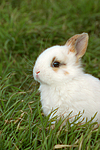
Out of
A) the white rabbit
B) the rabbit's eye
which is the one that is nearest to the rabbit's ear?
the white rabbit

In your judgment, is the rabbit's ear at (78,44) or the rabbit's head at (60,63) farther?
the rabbit's ear at (78,44)

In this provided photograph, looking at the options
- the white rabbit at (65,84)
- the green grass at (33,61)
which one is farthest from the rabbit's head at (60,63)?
the green grass at (33,61)

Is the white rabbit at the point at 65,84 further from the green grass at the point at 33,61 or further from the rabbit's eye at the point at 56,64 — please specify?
the green grass at the point at 33,61

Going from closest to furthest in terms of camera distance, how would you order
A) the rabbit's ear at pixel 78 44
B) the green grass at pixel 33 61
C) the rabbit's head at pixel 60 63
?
the green grass at pixel 33 61
the rabbit's head at pixel 60 63
the rabbit's ear at pixel 78 44

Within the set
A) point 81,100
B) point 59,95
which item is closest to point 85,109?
point 81,100

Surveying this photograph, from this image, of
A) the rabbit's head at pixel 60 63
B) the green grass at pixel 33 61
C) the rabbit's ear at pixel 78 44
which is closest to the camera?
the green grass at pixel 33 61

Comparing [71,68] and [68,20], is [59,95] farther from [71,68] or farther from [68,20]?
[68,20]

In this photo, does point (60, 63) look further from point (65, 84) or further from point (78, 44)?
point (78, 44)
